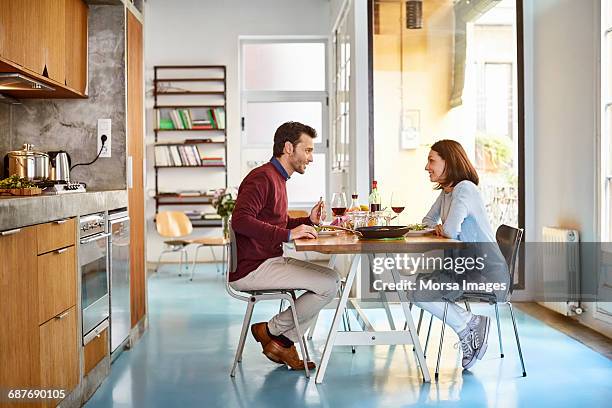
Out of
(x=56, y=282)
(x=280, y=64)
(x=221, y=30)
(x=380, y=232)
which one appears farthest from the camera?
(x=280, y=64)

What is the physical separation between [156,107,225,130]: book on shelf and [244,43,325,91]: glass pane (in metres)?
0.61

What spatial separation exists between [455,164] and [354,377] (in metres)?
1.34

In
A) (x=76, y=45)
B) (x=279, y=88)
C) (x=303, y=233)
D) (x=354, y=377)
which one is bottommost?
(x=354, y=377)

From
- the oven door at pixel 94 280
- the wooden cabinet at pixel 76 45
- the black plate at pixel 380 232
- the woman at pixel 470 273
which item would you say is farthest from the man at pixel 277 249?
the wooden cabinet at pixel 76 45

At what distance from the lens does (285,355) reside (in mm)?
4762

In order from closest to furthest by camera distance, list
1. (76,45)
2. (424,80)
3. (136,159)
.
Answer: (76,45) < (136,159) < (424,80)

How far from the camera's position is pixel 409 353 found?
17.0 feet

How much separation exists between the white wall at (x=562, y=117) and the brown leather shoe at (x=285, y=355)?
7.36ft

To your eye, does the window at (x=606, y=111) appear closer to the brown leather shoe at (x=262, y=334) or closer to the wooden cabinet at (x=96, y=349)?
the brown leather shoe at (x=262, y=334)

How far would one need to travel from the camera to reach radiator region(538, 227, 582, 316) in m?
6.11

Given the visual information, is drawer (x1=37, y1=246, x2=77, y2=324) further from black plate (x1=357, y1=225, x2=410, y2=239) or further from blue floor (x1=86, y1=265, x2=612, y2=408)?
black plate (x1=357, y1=225, x2=410, y2=239)

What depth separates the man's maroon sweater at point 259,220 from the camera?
14.8ft

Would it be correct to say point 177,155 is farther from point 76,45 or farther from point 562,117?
point 562,117

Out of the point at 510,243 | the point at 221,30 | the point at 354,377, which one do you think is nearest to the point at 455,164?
the point at 510,243
